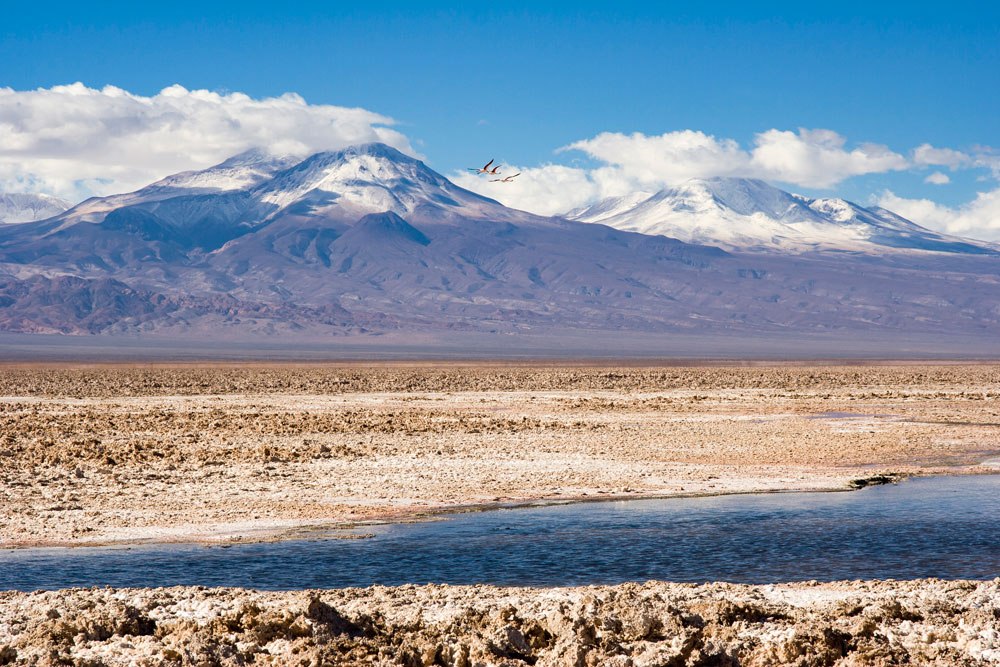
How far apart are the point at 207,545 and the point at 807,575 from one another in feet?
28.2

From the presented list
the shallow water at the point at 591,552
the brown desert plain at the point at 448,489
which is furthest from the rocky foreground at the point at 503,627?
the shallow water at the point at 591,552

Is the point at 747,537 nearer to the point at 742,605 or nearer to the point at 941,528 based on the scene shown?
the point at 941,528

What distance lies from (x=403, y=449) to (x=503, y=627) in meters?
17.9

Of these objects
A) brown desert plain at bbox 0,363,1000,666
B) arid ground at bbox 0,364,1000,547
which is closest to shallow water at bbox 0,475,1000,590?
brown desert plain at bbox 0,363,1000,666

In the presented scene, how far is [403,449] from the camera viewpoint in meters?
28.2

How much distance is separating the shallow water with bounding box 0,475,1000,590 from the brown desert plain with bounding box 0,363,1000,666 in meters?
1.21

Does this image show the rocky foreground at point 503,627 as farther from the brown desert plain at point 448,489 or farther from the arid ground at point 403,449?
the arid ground at point 403,449

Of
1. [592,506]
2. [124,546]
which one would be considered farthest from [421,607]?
[592,506]

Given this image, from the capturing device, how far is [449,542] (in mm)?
16422

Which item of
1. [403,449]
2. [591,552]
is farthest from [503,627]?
[403,449]

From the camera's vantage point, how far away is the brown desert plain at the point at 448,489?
403 inches

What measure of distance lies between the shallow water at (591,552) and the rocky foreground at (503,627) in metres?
1.70

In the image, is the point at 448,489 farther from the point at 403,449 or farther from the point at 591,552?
the point at 591,552

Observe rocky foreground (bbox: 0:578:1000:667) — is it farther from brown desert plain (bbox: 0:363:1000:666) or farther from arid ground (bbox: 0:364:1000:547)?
arid ground (bbox: 0:364:1000:547)
